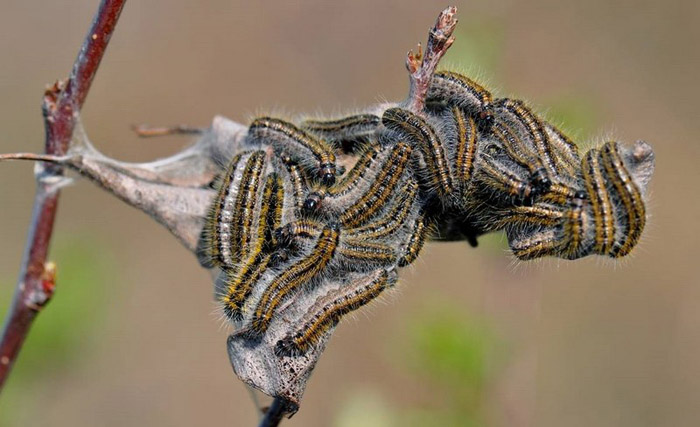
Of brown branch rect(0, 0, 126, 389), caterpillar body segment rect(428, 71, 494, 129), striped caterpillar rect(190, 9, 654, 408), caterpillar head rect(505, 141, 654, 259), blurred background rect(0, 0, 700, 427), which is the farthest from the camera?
blurred background rect(0, 0, 700, 427)

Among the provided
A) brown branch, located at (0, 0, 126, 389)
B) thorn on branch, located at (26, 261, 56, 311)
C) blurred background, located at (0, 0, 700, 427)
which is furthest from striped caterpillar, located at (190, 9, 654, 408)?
blurred background, located at (0, 0, 700, 427)

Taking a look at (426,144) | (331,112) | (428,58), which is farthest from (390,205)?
(331,112)

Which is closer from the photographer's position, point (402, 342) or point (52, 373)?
point (402, 342)

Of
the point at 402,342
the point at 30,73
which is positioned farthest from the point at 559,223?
the point at 30,73

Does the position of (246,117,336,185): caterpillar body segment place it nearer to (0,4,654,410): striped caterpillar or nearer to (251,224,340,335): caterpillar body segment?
(0,4,654,410): striped caterpillar

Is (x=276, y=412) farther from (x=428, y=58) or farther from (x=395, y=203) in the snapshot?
(x=428, y=58)

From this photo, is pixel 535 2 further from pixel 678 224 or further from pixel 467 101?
pixel 467 101
